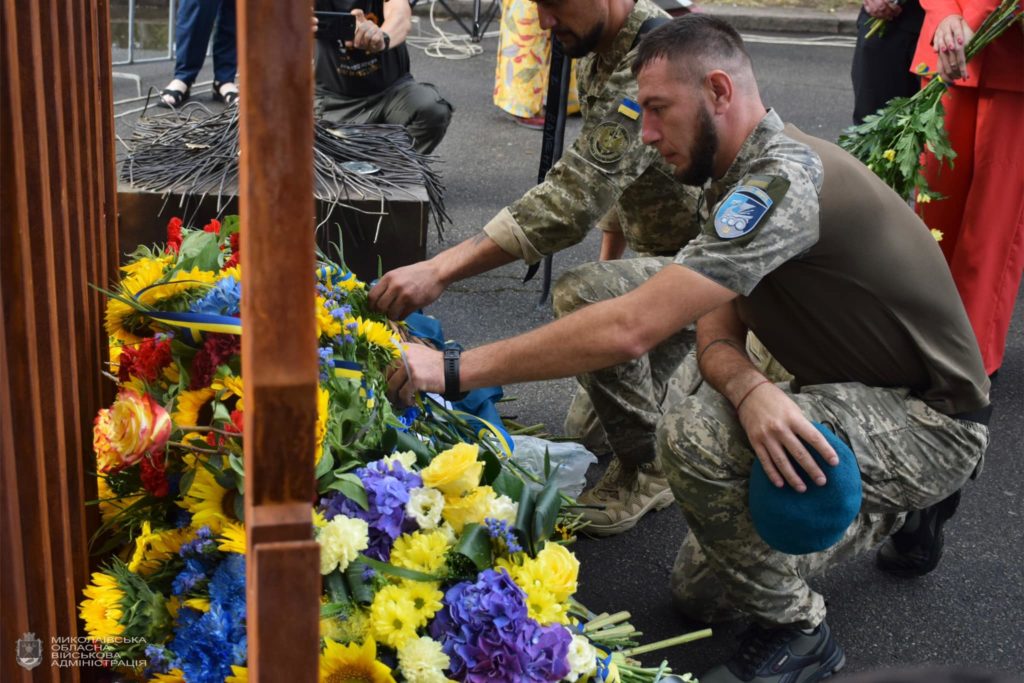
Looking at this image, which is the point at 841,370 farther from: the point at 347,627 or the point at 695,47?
the point at 347,627

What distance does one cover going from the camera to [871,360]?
247 centimetres

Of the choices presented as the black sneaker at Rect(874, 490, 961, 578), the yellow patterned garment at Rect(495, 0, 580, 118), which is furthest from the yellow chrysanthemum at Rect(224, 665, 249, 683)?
the yellow patterned garment at Rect(495, 0, 580, 118)

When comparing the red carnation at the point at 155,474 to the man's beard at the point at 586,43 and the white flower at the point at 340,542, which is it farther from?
the man's beard at the point at 586,43

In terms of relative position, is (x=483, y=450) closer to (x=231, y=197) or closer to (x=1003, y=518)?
(x=231, y=197)

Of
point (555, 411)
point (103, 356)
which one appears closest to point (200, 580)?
point (103, 356)

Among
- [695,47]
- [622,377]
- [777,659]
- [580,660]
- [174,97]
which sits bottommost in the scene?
[777,659]

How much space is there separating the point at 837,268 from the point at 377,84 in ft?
10.2

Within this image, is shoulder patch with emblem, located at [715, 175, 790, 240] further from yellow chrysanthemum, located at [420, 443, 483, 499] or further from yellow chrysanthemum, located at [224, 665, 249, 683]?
yellow chrysanthemum, located at [224, 665, 249, 683]

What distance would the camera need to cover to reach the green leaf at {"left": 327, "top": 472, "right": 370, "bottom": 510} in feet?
5.91

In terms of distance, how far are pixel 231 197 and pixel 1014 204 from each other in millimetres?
2574

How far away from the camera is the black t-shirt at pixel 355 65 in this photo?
4.89 m

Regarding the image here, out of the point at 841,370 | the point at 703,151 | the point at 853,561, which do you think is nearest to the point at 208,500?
the point at 703,151

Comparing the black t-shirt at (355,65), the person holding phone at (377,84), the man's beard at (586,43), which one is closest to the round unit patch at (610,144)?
the man's beard at (586,43)

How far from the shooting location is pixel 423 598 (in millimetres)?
1803
